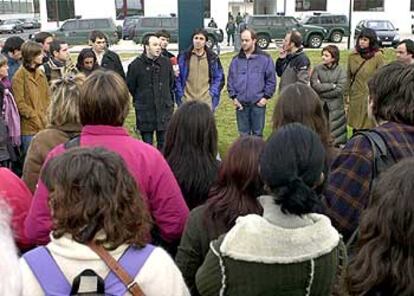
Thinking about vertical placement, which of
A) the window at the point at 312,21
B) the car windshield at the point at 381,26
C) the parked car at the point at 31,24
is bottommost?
the parked car at the point at 31,24

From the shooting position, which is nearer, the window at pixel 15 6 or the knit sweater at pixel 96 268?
the knit sweater at pixel 96 268

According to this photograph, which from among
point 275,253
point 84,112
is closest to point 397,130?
point 275,253

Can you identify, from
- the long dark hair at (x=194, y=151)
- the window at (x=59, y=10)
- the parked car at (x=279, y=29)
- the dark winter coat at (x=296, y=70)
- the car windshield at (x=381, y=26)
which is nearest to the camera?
the long dark hair at (x=194, y=151)

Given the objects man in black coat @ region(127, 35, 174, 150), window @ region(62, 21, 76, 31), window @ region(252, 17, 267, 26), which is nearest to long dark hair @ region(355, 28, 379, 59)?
man in black coat @ region(127, 35, 174, 150)

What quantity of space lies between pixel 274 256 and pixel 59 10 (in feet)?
173

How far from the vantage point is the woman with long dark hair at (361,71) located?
8.16 metres

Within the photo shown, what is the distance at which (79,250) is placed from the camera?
6.97 feet

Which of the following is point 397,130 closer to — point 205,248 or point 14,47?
point 205,248

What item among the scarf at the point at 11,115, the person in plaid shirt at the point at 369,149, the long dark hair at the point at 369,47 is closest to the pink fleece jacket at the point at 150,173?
the person in plaid shirt at the point at 369,149

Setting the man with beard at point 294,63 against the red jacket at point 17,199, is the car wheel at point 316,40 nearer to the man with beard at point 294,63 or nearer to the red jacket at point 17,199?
the man with beard at point 294,63

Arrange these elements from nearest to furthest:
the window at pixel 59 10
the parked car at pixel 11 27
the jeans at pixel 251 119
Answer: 1. the jeans at pixel 251 119
2. the window at pixel 59 10
3. the parked car at pixel 11 27

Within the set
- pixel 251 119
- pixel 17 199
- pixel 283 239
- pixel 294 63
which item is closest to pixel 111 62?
pixel 251 119

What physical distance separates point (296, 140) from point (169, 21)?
35.8 metres

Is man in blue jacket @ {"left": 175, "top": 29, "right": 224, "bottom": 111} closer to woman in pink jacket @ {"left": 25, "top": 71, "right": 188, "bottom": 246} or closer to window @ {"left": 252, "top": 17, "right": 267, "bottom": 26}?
woman in pink jacket @ {"left": 25, "top": 71, "right": 188, "bottom": 246}
